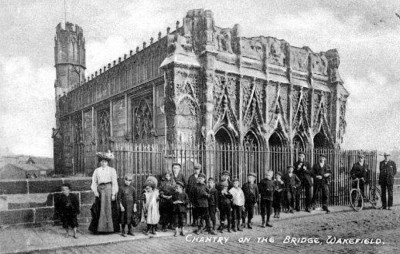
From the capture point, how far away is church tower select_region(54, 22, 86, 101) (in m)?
26.7

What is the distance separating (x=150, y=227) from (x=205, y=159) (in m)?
3.54

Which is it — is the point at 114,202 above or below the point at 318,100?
below

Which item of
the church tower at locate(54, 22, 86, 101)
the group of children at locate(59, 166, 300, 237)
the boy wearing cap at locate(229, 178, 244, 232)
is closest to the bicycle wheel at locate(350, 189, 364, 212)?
the group of children at locate(59, 166, 300, 237)

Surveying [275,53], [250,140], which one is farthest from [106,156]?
[275,53]

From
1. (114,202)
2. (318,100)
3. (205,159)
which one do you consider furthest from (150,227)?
(318,100)

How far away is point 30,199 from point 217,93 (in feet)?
21.4

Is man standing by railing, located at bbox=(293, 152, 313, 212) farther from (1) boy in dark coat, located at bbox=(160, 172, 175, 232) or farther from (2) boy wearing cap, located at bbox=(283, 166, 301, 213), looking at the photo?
(1) boy in dark coat, located at bbox=(160, 172, 175, 232)

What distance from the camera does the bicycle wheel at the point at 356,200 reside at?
39.2 feet

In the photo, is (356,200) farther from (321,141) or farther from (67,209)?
(67,209)

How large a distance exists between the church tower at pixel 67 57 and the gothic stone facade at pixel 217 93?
848 centimetres

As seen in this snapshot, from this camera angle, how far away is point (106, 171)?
320 inches

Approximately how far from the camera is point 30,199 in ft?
28.7

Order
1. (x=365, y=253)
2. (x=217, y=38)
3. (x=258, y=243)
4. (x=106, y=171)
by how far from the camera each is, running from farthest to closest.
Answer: (x=217, y=38) < (x=106, y=171) < (x=258, y=243) < (x=365, y=253)

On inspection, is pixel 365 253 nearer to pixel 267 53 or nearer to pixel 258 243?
pixel 258 243
